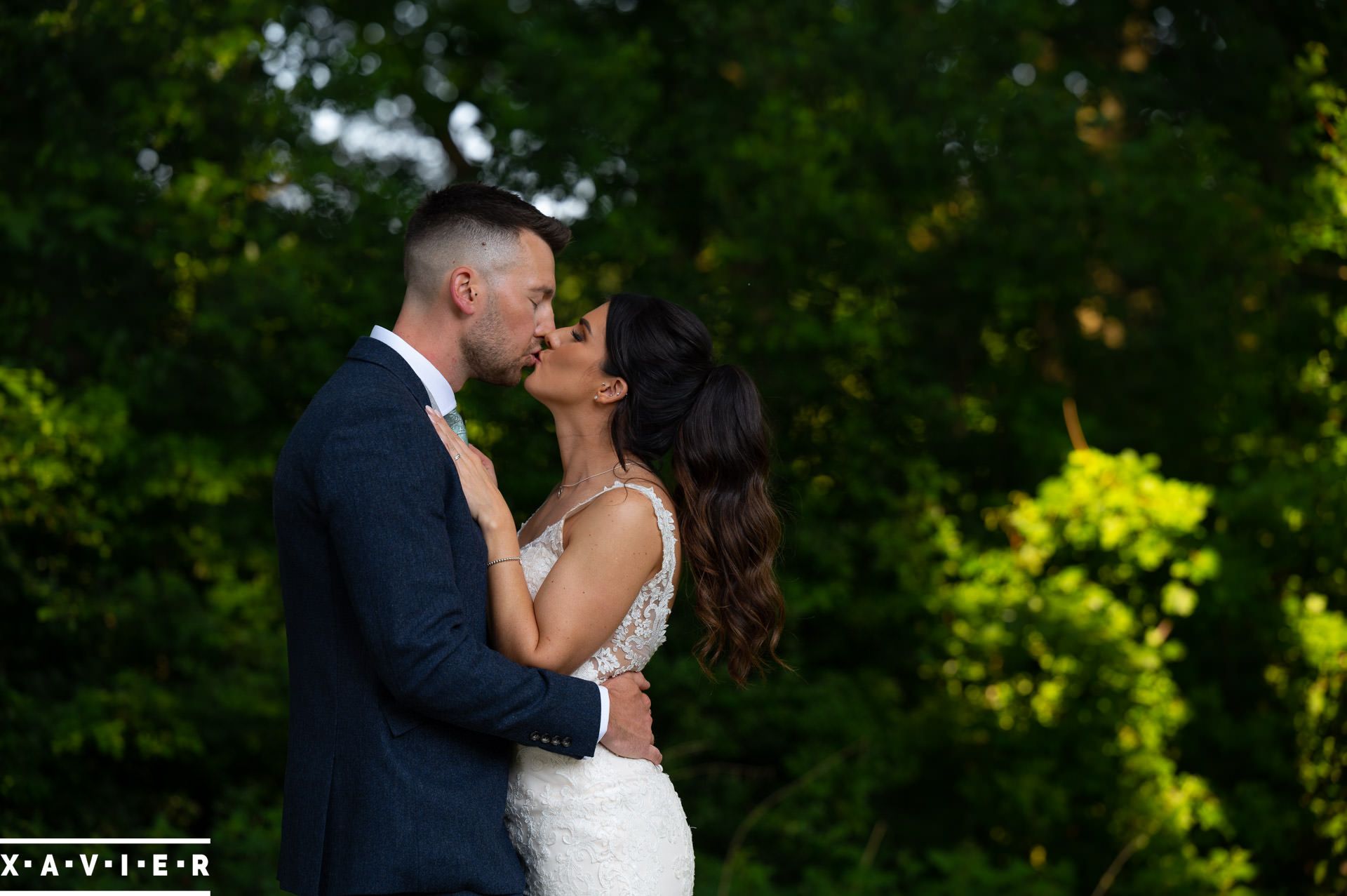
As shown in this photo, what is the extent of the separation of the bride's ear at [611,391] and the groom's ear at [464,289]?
0.58 meters

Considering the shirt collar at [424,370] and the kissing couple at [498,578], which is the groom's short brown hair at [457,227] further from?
the shirt collar at [424,370]

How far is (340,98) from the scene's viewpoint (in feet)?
25.3

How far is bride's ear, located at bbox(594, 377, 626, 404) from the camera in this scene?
2961 millimetres

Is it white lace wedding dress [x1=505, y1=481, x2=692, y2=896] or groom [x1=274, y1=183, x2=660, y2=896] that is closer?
groom [x1=274, y1=183, x2=660, y2=896]

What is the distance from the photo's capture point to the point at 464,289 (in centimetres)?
243

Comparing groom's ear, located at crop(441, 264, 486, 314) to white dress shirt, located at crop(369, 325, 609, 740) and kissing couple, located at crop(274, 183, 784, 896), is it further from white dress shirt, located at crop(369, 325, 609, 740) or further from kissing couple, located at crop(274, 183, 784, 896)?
white dress shirt, located at crop(369, 325, 609, 740)

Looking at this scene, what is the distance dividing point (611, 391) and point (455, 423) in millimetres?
545

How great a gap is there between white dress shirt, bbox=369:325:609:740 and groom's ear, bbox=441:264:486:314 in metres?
0.12

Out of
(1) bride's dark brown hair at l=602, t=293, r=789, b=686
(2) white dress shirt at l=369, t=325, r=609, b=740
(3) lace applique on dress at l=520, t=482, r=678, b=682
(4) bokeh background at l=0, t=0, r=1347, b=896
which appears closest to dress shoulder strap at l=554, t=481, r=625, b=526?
(3) lace applique on dress at l=520, t=482, r=678, b=682

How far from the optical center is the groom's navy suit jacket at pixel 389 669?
205cm

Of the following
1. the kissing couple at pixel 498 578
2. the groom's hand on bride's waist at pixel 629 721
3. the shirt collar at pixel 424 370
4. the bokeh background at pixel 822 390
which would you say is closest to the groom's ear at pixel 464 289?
the kissing couple at pixel 498 578

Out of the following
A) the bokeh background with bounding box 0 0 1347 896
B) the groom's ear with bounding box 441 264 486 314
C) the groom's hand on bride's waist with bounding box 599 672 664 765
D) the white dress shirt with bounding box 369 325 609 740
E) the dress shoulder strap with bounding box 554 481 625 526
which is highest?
the groom's ear with bounding box 441 264 486 314

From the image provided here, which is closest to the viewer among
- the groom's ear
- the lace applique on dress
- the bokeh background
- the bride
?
the groom's ear

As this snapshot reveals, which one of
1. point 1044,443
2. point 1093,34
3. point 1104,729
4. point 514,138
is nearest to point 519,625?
point 514,138
